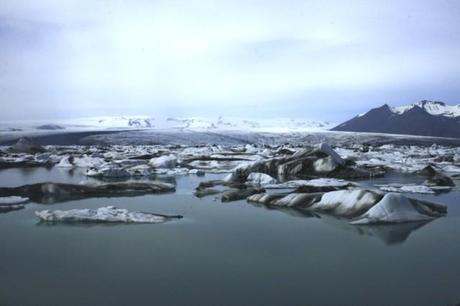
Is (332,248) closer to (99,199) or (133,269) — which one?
(133,269)

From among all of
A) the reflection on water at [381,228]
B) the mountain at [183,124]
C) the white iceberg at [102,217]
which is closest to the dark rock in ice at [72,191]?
the white iceberg at [102,217]

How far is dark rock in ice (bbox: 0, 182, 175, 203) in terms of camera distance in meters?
11.8

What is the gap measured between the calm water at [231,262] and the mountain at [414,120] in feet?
314

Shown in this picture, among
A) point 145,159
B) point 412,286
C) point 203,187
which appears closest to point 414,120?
point 145,159

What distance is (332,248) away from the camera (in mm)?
7074

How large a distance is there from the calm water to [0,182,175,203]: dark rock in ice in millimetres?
2273

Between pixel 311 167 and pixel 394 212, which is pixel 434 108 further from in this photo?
pixel 394 212

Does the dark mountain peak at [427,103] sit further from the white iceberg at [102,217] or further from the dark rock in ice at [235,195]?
the white iceberg at [102,217]

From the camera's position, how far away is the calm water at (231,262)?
201 inches

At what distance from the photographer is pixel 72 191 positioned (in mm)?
12328

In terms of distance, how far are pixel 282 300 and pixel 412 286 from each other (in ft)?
5.21

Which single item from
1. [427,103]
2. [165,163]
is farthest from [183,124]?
[165,163]

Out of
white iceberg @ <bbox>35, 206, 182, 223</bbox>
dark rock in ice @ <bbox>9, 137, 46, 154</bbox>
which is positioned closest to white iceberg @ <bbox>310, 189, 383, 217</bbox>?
white iceberg @ <bbox>35, 206, 182, 223</bbox>

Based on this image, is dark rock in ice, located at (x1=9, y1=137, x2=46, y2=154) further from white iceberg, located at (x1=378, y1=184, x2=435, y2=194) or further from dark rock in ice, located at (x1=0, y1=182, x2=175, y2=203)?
white iceberg, located at (x1=378, y1=184, x2=435, y2=194)
